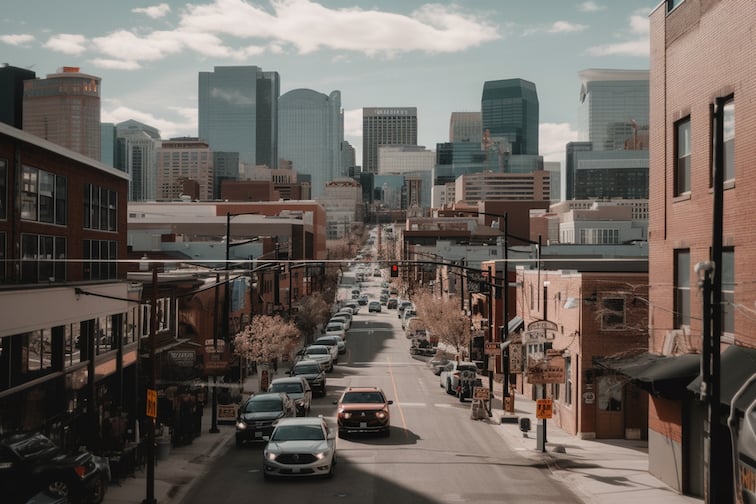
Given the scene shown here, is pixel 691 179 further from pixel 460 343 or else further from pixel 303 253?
pixel 303 253

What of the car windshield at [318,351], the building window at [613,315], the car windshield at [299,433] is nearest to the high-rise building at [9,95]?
the car windshield at [318,351]

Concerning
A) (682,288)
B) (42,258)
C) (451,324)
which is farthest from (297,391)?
(451,324)

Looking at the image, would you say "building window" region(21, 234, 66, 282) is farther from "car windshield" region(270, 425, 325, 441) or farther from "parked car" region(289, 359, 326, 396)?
"parked car" region(289, 359, 326, 396)

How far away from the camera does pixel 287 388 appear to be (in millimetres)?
35000

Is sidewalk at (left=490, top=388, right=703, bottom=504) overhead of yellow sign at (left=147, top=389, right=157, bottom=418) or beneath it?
beneath

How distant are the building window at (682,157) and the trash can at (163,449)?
16399 mm

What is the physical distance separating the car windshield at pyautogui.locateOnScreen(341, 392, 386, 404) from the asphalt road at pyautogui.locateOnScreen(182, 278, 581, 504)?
1.29 metres

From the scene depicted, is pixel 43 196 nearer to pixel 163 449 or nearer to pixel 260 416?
pixel 163 449

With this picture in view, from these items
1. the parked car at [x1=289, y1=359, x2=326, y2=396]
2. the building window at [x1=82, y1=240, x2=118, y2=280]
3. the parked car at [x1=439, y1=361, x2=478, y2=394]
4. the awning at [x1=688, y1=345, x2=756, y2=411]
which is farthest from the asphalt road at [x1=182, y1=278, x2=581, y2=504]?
the building window at [x1=82, y1=240, x2=118, y2=280]

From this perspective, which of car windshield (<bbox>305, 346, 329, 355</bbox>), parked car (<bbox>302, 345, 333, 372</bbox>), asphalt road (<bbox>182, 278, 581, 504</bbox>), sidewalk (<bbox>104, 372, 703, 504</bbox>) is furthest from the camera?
car windshield (<bbox>305, 346, 329, 355</bbox>)

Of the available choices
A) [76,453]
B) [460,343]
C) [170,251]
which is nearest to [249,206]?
[170,251]

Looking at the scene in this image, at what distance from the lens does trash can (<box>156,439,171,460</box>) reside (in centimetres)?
2600

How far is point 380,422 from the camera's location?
29984 millimetres

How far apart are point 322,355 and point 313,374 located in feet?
36.7
